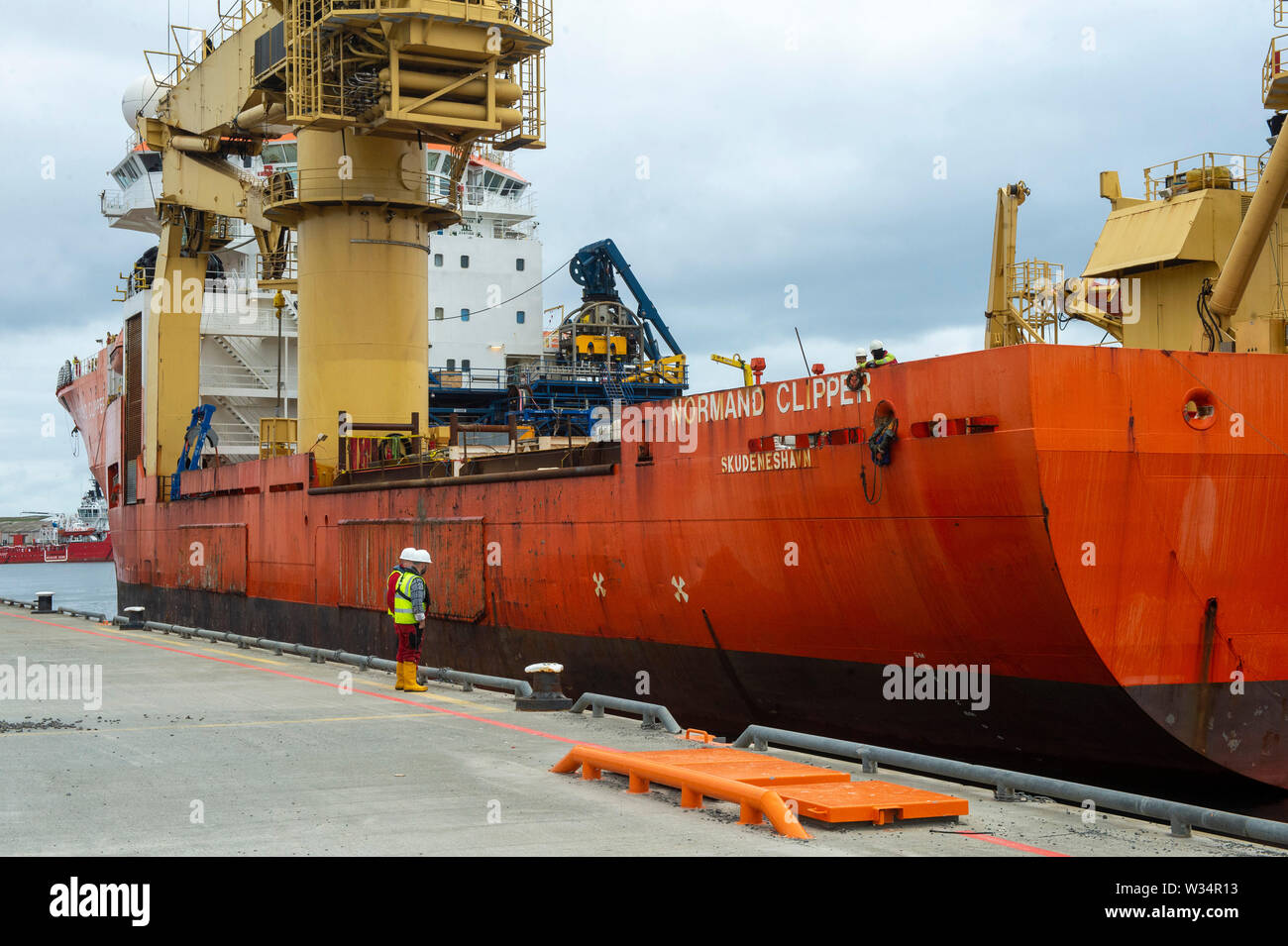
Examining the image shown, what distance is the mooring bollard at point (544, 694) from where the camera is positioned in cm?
1108

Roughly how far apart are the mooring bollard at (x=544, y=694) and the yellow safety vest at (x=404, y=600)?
1978mm

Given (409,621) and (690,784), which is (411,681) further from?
(690,784)

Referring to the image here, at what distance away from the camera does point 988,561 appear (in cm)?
999

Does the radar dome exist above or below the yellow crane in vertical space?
above

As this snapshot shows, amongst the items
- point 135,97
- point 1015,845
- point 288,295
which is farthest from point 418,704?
point 135,97

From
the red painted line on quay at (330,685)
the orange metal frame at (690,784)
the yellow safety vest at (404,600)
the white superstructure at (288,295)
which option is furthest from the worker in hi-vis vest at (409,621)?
the white superstructure at (288,295)

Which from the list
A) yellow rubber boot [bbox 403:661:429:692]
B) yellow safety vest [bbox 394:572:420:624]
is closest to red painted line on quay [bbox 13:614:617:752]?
yellow rubber boot [bbox 403:661:429:692]

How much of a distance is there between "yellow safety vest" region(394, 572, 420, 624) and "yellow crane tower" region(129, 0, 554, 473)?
9242 mm

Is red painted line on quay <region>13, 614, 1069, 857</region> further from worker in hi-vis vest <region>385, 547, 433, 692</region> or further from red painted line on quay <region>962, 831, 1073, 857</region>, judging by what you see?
worker in hi-vis vest <region>385, 547, 433, 692</region>

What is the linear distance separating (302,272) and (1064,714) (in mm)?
16998

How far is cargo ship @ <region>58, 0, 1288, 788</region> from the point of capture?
9836 millimetres

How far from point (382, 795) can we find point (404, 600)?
5677 millimetres
